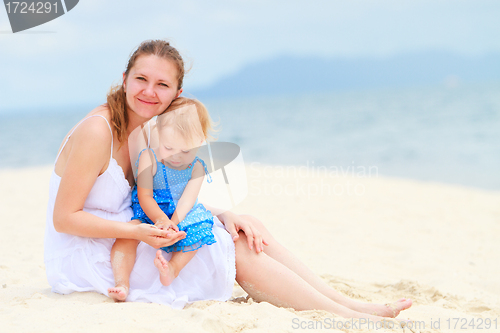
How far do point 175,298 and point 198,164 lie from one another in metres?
0.84

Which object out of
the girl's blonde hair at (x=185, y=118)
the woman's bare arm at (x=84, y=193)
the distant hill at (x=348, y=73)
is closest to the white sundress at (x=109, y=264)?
the woman's bare arm at (x=84, y=193)

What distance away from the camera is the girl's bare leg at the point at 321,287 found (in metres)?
2.30

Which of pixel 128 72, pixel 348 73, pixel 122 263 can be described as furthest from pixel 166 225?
pixel 348 73

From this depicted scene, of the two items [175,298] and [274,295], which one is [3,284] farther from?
[274,295]

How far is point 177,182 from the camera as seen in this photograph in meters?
2.50

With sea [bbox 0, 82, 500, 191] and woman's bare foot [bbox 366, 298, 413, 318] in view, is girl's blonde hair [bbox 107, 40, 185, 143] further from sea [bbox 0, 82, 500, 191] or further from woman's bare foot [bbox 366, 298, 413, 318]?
sea [bbox 0, 82, 500, 191]

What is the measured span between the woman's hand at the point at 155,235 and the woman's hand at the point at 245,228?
1.31 feet

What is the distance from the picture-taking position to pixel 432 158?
10.2 metres

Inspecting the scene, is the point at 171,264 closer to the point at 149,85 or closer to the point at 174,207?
the point at 174,207

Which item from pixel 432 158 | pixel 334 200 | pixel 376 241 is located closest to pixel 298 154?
pixel 432 158

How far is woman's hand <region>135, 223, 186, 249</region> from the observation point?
2072mm

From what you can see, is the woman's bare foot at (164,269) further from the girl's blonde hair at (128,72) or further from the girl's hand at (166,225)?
the girl's blonde hair at (128,72)

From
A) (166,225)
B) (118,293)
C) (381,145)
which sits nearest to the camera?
(118,293)

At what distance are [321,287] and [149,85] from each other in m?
1.55
